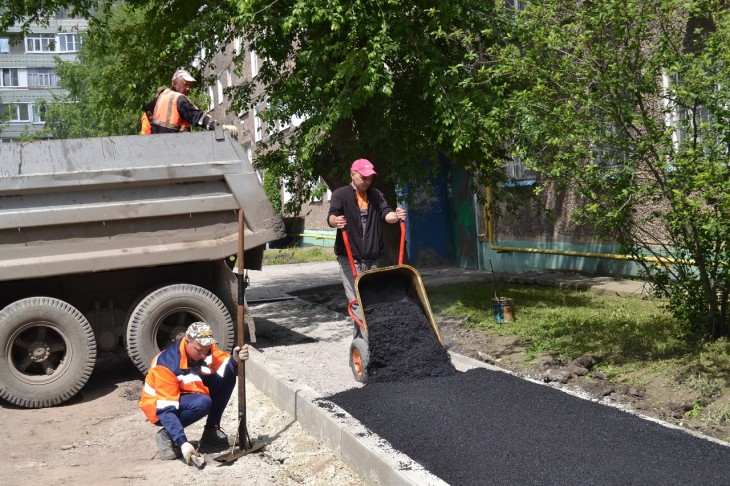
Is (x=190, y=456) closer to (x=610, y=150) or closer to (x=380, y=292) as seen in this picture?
(x=380, y=292)

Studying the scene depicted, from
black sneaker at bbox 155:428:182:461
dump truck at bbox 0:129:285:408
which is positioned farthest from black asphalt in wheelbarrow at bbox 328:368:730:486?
dump truck at bbox 0:129:285:408

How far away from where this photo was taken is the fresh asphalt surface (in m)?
4.50

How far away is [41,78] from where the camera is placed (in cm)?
6328

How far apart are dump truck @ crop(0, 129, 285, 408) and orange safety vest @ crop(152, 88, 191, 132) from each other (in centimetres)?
47

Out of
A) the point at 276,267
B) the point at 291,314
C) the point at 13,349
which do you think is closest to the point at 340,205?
the point at 13,349

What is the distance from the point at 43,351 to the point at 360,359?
288cm

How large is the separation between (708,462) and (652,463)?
0.28 metres

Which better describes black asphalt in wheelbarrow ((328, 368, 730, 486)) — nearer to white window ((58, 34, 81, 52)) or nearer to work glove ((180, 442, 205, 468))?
work glove ((180, 442, 205, 468))

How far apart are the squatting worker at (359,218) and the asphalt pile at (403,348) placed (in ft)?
1.32

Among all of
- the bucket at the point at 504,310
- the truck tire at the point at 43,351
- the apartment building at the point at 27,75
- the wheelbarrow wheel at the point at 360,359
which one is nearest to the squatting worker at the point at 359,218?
the wheelbarrow wheel at the point at 360,359

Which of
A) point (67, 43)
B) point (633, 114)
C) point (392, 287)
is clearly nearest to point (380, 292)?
point (392, 287)

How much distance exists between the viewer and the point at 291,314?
39.8 feet

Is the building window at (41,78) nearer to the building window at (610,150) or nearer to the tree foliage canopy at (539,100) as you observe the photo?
the tree foliage canopy at (539,100)

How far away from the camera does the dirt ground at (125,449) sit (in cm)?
544
